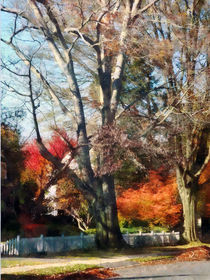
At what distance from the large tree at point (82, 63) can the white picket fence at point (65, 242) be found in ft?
0.53

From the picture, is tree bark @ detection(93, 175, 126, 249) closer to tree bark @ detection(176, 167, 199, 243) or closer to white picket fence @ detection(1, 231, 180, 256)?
white picket fence @ detection(1, 231, 180, 256)

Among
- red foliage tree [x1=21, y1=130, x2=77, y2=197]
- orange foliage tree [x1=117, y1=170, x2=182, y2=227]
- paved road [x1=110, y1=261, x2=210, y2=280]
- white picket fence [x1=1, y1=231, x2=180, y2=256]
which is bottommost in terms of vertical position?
paved road [x1=110, y1=261, x2=210, y2=280]

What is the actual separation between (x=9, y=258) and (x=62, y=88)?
5.86 feet

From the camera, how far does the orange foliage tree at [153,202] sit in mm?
4582

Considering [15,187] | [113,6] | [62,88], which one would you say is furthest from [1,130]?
[113,6]

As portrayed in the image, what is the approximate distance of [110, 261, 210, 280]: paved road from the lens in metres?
4.38

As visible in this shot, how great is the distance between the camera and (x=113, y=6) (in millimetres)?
4781

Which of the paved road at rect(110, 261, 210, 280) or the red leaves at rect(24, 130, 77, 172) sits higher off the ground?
the red leaves at rect(24, 130, 77, 172)

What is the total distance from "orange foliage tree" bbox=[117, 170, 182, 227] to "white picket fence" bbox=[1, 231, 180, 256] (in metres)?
0.17

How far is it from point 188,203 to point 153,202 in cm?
57

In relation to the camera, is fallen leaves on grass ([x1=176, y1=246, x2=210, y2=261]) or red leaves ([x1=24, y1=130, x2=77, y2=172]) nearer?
red leaves ([x1=24, y1=130, x2=77, y2=172])

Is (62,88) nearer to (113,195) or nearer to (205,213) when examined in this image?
(113,195)

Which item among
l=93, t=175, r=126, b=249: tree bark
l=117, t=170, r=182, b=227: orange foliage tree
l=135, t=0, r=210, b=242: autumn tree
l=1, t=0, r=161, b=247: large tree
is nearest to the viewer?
l=1, t=0, r=161, b=247: large tree

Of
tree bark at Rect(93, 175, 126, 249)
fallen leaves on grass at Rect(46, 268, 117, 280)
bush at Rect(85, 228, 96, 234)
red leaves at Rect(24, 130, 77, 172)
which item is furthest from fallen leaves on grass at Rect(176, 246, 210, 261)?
red leaves at Rect(24, 130, 77, 172)
